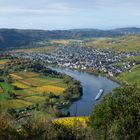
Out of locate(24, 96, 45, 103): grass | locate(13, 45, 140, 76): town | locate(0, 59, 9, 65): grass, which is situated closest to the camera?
locate(24, 96, 45, 103): grass

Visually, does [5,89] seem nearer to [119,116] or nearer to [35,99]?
[35,99]

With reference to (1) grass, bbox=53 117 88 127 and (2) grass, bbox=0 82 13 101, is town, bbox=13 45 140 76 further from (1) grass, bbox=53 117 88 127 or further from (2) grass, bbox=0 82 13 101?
(1) grass, bbox=53 117 88 127

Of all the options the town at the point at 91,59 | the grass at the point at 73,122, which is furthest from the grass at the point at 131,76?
the grass at the point at 73,122

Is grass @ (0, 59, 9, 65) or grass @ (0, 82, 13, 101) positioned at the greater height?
A: grass @ (0, 82, 13, 101)

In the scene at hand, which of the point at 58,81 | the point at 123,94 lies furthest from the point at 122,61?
the point at 123,94

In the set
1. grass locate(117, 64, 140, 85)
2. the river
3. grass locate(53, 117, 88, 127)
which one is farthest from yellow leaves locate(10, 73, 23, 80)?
grass locate(53, 117, 88, 127)

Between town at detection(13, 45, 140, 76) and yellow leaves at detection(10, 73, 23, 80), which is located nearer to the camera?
yellow leaves at detection(10, 73, 23, 80)

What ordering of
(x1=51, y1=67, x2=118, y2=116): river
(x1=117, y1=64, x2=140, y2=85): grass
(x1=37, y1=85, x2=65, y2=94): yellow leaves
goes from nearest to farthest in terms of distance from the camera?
(x1=51, y1=67, x2=118, y2=116): river, (x1=37, y1=85, x2=65, y2=94): yellow leaves, (x1=117, y1=64, x2=140, y2=85): grass

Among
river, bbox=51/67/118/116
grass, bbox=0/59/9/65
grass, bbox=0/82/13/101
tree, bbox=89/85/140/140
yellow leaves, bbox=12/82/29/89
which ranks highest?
tree, bbox=89/85/140/140
